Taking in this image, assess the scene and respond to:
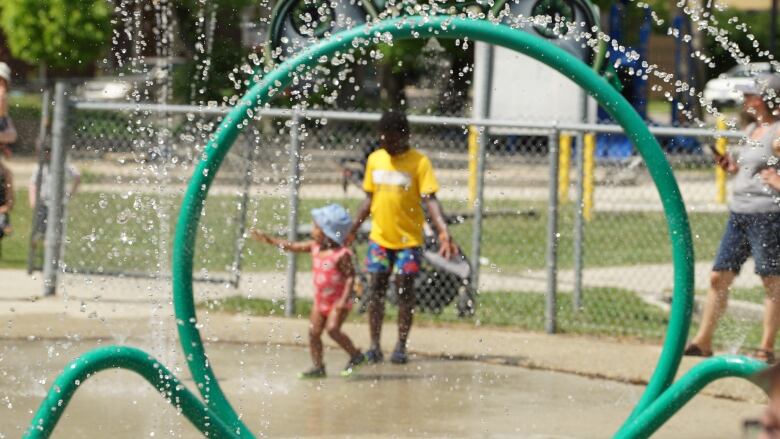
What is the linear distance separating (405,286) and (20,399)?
2.43m

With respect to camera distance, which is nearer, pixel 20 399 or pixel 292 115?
pixel 20 399

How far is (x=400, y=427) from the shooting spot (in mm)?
7254

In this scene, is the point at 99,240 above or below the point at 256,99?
below

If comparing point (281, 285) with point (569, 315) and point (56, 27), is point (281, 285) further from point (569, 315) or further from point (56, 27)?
point (56, 27)

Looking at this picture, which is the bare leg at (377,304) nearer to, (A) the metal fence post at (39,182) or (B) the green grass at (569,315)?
(B) the green grass at (569,315)

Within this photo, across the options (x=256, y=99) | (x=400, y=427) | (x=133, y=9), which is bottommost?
(x=400, y=427)

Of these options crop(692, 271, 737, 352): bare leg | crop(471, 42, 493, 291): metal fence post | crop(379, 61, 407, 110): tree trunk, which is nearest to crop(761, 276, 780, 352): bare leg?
crop(692, 271, 737, 352): bare leg

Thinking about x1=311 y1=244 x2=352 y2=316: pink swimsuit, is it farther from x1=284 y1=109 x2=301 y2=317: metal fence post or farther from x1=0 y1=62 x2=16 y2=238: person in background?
x1=0 y1=62 x2=16 y2=238: person in background

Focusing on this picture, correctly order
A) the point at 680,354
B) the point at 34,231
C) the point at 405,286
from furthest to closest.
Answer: the point at 34,231, the point at 405,286, the point at 680,354

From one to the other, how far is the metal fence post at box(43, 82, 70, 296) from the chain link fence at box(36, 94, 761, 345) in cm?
14

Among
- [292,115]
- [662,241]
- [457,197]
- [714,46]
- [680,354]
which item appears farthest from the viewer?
[714,46]

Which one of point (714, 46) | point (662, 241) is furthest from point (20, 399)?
point (714, 46)

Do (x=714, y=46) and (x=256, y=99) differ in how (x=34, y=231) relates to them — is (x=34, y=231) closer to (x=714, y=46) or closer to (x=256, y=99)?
(x=256, y=99)

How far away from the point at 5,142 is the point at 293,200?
2002mm
